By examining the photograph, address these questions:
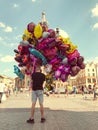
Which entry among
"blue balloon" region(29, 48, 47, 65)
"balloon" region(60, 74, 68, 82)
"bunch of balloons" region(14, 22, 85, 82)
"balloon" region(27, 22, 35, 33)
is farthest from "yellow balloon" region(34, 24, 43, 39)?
"balloon" region(60, 74, 68, 82)

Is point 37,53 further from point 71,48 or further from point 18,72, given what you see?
point 18,72

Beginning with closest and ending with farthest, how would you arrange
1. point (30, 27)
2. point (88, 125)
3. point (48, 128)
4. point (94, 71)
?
1. point (48, 128)
2. point (88, 125)
3. point (30, 27)
4. point (94, 71)

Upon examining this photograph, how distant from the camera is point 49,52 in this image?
9.15 m

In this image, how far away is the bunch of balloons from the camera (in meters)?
9.17

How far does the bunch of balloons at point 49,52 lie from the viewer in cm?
917

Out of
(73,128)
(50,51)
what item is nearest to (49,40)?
(50,51)

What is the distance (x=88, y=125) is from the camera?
8797mm

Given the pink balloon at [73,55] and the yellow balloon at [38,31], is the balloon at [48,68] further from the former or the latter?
the yellow balloon at [38,31]

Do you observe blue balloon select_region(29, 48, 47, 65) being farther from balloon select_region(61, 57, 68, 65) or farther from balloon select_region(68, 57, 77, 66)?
balloon select_region(68, 57, 77, 66)

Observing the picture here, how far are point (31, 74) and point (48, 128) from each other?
7.27ft

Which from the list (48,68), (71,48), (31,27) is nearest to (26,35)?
(31,27)

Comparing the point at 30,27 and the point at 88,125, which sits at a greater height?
the point at 30,27

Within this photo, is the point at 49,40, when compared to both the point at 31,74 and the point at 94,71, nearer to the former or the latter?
the point at 31,74

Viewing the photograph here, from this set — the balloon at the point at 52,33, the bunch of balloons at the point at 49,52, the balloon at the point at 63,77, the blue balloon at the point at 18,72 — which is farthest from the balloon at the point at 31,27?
the balloon at the point at 63,77
